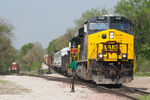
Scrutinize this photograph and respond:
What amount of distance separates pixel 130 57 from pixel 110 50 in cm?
128

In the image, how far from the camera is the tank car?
1524cm

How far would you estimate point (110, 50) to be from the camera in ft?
50.1

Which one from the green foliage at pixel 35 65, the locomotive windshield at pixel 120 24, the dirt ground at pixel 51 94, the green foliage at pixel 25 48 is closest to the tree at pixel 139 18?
the locomotive windshield at pixel 120 24

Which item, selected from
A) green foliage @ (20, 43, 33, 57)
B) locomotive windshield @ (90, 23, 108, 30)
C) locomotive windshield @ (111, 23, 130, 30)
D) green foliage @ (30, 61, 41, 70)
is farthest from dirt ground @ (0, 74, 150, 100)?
green foliage @ (20, 43, 33, 57)

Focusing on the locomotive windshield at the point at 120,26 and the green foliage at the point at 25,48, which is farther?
the green foliage at the point at 25,48

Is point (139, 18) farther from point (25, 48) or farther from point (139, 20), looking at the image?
point (25, 48)

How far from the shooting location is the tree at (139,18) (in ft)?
128

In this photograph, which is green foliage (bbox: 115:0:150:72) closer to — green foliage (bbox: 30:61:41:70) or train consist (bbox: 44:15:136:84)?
train consist (bbox: 44:15:136:84)

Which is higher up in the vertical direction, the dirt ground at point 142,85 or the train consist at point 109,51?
the train consist at point 109,51

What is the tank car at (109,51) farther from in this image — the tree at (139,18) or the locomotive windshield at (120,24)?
the tree at (139,18)

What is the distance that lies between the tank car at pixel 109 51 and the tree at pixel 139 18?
22.6 m

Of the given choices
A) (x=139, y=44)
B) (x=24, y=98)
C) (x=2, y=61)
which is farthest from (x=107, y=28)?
(x=2, y=61)

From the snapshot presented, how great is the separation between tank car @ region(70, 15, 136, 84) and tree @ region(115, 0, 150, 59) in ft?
74.1

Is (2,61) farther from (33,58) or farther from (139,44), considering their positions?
(33,58)
